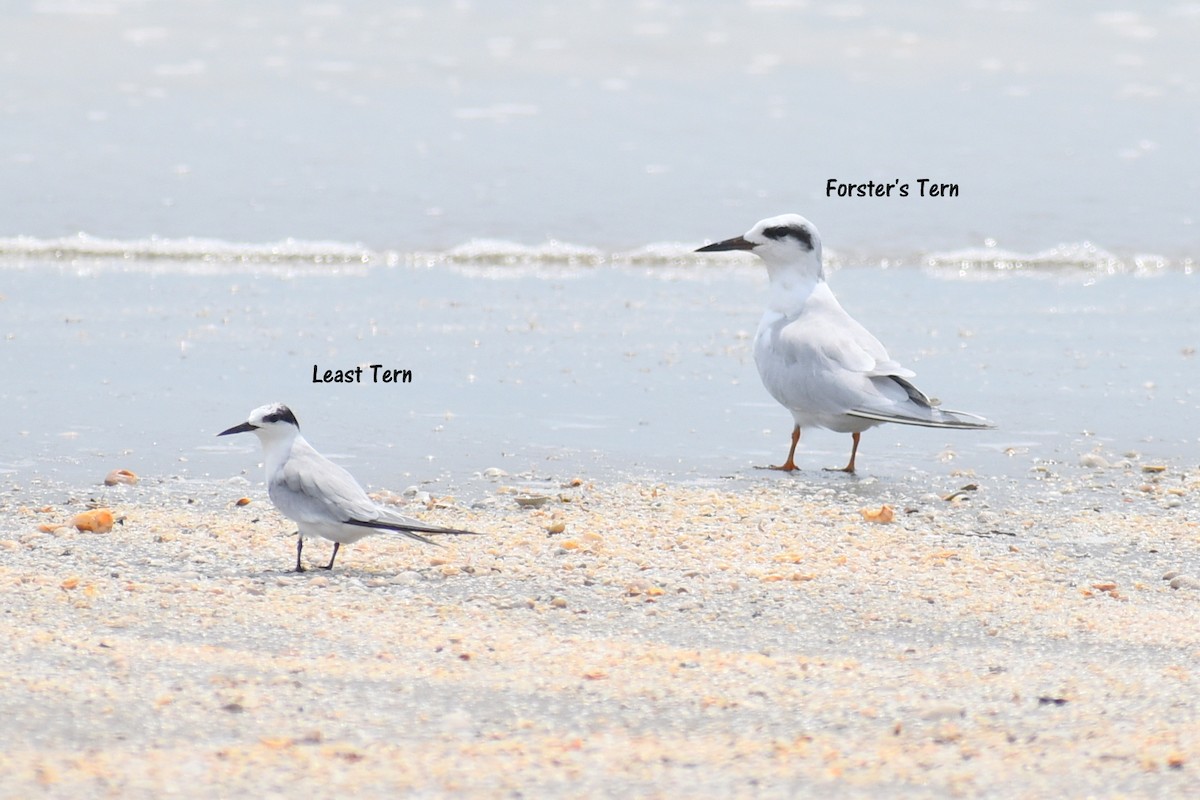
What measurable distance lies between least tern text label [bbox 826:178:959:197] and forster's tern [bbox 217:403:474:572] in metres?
8.38

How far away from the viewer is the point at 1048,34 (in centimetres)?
2086

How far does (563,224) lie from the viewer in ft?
39.2

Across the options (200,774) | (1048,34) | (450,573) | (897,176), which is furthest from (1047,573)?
(1048,34)

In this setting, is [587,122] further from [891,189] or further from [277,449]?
[277,449]

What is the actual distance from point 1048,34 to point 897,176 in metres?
8.31

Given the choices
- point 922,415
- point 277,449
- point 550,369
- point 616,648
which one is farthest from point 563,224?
point 616,648

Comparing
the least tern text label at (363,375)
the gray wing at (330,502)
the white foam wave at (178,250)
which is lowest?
the gray wing at (330,502)

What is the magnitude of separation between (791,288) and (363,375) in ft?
6.80

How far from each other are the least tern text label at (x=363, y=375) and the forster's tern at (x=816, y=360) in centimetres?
159

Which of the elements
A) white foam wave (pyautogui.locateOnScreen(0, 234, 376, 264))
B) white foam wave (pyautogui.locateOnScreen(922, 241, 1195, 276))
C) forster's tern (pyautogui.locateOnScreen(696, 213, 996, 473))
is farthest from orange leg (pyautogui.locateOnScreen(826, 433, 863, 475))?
white foam wave (pyautogui.locateOnScreen(0, 234, 376, 264))

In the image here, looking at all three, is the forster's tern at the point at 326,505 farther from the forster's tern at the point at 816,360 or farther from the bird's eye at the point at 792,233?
the bird's eye at the point at 792,233

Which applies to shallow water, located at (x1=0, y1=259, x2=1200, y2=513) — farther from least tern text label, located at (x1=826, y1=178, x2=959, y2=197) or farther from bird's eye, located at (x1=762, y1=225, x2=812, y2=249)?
least tern text label, located at (x1=826, y1=178, x2=959, y2=197)

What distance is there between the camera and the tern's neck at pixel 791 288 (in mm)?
7066

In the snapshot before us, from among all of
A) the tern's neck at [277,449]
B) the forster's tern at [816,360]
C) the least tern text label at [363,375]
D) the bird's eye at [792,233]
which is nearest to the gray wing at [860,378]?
the forster's tern at [816,360]
